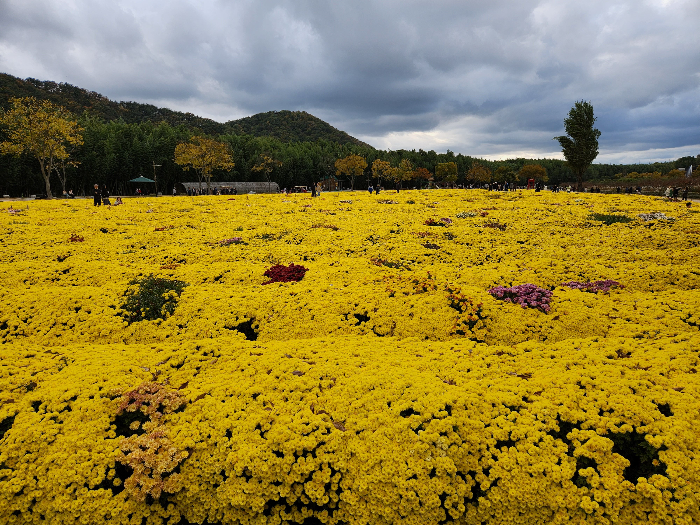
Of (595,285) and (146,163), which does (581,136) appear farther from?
(146,163)

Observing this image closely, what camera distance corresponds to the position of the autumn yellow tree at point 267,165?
8797cm

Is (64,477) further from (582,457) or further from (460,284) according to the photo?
(460,284)

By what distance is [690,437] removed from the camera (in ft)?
20.6

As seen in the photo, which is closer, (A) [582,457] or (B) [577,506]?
(B) [577,506]

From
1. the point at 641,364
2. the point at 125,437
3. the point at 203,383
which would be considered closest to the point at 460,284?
the point at 641,364

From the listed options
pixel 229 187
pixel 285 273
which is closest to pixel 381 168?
pixel 229 187

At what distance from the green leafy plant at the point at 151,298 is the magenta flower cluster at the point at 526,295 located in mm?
11075

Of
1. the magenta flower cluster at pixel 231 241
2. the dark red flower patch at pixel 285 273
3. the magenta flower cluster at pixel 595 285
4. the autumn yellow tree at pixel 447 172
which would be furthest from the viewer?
the autumn yellow tree at pixel 447 172

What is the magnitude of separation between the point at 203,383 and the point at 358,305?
5.58 metres

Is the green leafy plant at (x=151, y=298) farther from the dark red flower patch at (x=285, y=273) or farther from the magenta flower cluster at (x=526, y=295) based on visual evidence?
the magenta flower cluster at (x=526, y=295)

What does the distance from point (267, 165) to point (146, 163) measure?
26793 millimetres

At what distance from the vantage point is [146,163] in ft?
265

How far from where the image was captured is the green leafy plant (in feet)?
39.7

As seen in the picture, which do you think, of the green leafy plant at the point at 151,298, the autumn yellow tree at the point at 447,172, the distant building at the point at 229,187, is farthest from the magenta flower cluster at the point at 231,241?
the autumn yellow tree at the point at 447,172
